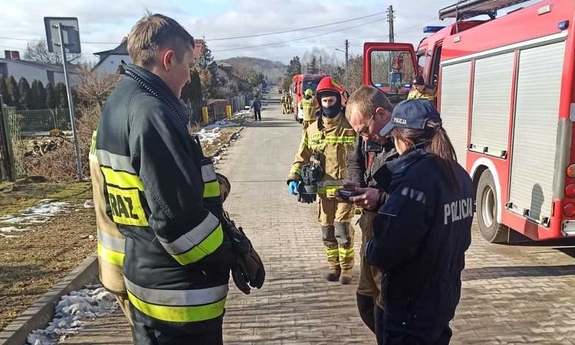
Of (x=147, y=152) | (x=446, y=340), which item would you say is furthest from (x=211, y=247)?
(x=446, y=340)

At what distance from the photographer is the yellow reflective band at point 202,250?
1903 mm

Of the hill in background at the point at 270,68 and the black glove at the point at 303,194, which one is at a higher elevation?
the hill in background at the point at 270,68

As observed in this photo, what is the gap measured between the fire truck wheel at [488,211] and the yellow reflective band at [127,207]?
4981 millimetres

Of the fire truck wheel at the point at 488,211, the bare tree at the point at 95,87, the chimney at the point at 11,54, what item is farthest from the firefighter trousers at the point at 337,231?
the chimney at the point at 11,54

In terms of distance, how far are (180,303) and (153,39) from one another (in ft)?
3.66

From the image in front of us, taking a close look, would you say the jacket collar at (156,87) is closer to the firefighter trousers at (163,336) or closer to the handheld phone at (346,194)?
the firefighter trousers at (163,336)

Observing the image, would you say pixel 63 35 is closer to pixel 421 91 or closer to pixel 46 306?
pixel 46 306

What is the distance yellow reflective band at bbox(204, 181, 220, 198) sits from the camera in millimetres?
2072

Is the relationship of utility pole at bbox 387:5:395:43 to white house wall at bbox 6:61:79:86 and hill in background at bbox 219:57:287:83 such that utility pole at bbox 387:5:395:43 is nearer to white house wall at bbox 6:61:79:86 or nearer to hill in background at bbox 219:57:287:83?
white house wall at bbox 6:61:79:86

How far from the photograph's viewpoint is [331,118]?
4621mm

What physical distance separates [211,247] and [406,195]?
2.80 feet

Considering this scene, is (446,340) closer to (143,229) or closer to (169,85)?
(143,229)

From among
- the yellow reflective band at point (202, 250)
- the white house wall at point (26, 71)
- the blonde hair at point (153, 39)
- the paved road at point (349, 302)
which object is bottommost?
the paved road at point (349, 302)

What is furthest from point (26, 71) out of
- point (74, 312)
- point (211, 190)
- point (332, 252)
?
point (211, 190)
